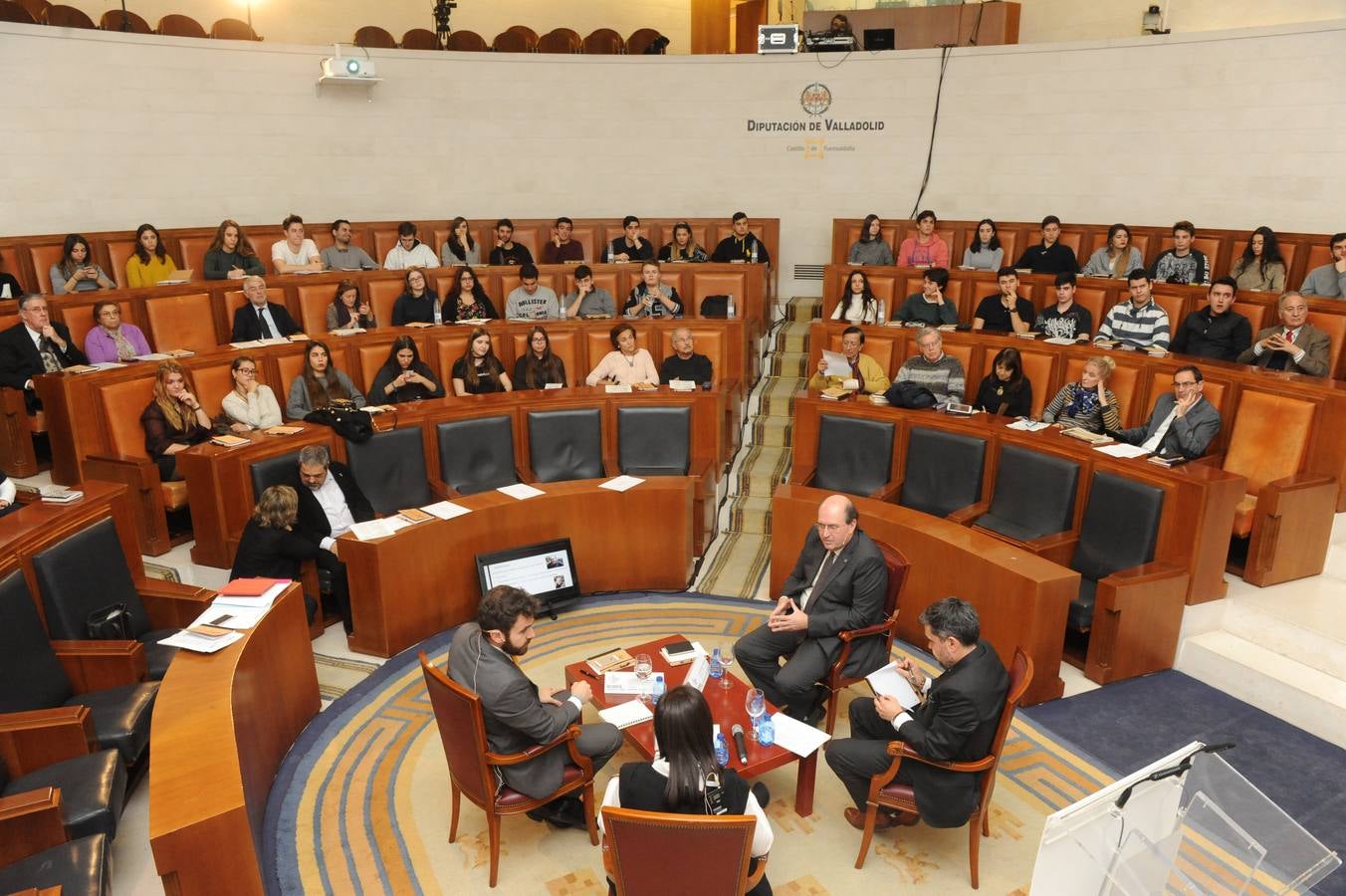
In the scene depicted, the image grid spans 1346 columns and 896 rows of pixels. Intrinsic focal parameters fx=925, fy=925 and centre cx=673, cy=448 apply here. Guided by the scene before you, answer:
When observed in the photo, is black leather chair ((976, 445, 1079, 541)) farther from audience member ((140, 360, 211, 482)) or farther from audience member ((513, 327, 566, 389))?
A: audience member ((140, 360, 211, 482))

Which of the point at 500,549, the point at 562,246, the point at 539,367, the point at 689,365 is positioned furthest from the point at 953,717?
the point at 562,246

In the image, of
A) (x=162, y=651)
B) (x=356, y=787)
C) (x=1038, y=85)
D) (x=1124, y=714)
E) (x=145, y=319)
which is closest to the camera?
(x=356, y=787)

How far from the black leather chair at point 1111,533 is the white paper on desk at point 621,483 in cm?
252

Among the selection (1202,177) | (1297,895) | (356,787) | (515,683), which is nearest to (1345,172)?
(1202,177)

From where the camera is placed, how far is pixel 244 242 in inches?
308

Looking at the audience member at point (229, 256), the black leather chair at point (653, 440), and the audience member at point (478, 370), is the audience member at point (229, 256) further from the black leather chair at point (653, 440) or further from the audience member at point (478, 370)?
the black leather chair at point (653, 440)

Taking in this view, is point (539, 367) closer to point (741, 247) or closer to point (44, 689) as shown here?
point (741, 247)

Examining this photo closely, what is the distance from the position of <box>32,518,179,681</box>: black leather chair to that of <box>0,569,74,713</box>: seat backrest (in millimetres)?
141

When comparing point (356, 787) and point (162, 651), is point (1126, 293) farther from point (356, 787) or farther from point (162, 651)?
point (162, 651)

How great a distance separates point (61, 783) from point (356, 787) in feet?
3.50

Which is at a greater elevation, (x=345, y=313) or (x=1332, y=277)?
(x=1332, y=277)

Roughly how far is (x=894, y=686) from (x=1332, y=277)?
5330 millimetres

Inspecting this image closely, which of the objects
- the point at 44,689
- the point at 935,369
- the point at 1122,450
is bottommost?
the point at 44,689

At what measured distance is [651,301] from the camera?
7793mm
